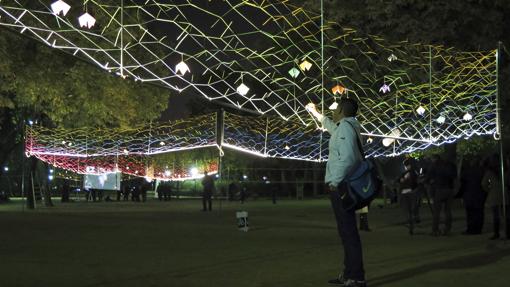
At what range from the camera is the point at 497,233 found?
44.8 ft

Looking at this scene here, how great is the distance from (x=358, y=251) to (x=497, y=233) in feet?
24.2

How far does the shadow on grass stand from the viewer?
8438mm

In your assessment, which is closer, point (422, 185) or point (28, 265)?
point (28, 265)

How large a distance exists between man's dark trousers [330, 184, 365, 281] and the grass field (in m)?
0.86

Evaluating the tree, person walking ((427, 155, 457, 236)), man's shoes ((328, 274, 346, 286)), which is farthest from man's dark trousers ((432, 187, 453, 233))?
the tree

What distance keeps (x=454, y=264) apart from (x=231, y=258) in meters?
3.33

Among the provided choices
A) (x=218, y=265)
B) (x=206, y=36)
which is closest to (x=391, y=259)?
(x=218, y=265)

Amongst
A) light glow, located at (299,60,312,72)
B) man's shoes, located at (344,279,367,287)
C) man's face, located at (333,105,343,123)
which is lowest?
man's shoes, located at (344,279,367,287)

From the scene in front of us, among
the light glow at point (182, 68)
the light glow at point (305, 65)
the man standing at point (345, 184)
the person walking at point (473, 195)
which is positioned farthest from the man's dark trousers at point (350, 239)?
A: the person walking at point (473, 195)

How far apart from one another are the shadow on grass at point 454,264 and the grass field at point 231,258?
1 cm

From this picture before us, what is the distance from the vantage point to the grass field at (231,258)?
8.42 metres

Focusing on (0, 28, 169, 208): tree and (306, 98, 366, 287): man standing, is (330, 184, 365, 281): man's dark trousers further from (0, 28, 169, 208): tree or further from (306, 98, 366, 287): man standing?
(0, 28, 169, 208): tree

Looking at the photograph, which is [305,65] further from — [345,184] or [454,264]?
[345,184]

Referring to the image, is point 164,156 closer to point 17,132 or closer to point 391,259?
point 17,132
